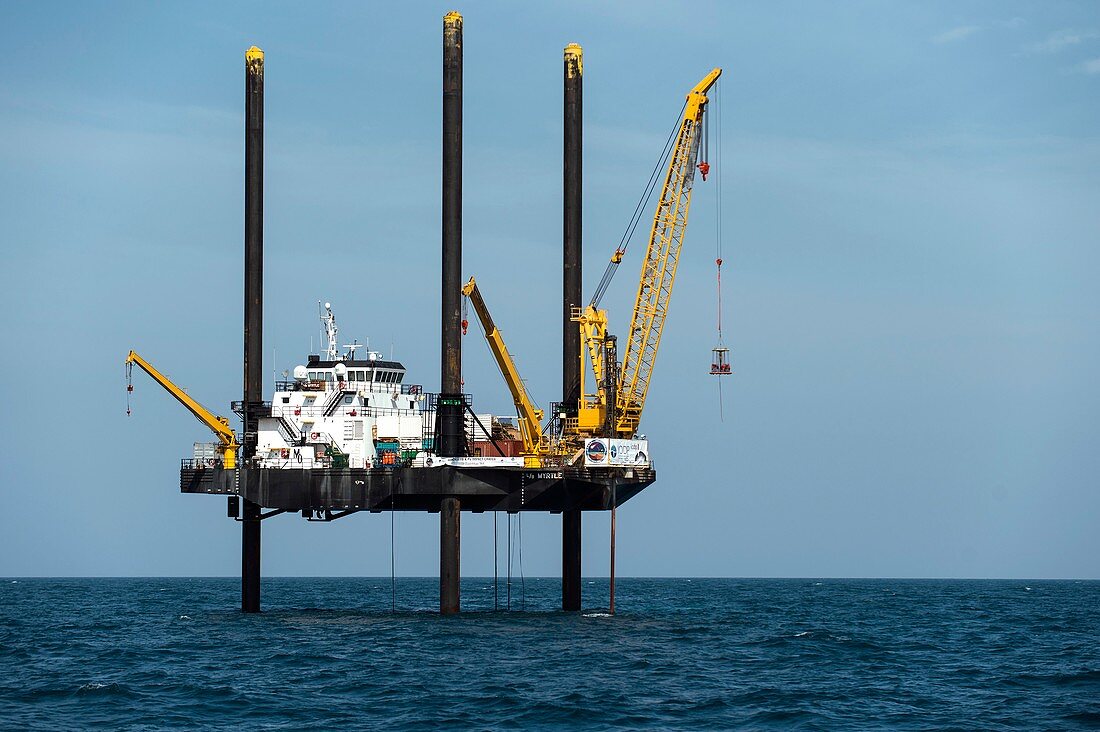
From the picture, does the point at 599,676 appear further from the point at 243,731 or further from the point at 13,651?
the point at 13,651

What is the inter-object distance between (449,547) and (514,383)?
1445 cm

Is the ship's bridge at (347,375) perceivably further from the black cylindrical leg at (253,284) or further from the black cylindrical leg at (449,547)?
the black cylindrical leg at (449,547)

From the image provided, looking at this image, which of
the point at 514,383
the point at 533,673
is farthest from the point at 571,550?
the point at 533,673

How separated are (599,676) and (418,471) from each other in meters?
24.1

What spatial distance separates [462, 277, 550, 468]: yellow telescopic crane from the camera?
97.3 metres

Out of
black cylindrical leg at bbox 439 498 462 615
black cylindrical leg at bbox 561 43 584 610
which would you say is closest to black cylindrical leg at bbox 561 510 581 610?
black cylindrical leg at bbox 561 43 584 610

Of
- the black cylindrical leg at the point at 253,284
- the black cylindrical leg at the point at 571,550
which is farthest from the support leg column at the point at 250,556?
the black cylindrical leg at the point at 571,550

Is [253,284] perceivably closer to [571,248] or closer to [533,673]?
[571,248]

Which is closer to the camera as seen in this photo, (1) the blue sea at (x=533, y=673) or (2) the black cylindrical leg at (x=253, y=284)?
(1) the blue sea at (x=533, y=673)

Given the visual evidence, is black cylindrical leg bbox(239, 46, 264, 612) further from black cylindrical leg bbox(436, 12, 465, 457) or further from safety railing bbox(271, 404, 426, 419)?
black cylindrical leg bbox(436, 12, 465, 457)

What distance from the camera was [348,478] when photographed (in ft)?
293

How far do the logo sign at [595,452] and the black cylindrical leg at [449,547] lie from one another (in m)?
7.90

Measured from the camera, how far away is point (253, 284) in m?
99.0

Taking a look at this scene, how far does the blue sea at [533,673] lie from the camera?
2271 inches
